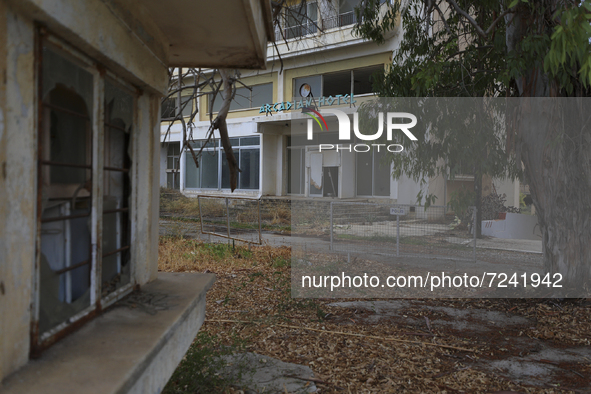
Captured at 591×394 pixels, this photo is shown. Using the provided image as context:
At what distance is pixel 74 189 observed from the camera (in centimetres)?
214

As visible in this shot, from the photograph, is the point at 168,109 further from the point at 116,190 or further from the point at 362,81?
the point at 362,81

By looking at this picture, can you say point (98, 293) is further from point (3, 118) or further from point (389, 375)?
point (389, 375)

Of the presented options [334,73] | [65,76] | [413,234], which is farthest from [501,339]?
[334,73]

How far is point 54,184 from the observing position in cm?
199

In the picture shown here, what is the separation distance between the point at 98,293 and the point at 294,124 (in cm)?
1930

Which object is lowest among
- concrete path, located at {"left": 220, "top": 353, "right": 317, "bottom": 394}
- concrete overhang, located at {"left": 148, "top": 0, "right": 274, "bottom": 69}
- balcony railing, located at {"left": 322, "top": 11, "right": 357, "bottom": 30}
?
concrete path, located at {"left": 220, "top": 353, "right": 317, "bottom": 394}

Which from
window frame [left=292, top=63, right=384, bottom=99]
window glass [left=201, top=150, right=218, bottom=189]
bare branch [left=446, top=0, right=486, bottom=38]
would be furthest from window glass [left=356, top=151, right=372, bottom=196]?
bare branch [left=446, top=0, right=486, bottom=38]

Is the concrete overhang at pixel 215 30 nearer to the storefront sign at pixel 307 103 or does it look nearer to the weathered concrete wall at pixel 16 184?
the weathered concrete wall at pixel 16 184

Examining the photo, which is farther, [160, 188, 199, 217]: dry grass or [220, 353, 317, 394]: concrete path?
[160, 188, 199, 217]: dry grass

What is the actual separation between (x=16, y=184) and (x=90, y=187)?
655 mm

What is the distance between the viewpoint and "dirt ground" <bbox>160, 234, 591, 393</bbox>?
399cm

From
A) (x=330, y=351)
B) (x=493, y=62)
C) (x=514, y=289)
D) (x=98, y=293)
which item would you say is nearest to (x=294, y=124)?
(x=493, y=62)

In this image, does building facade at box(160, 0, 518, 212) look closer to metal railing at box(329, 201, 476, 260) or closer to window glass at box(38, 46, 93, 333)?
metal railing at box(329, 201, 476, 260)

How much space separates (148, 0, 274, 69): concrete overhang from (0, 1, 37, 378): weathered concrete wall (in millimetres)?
1191
